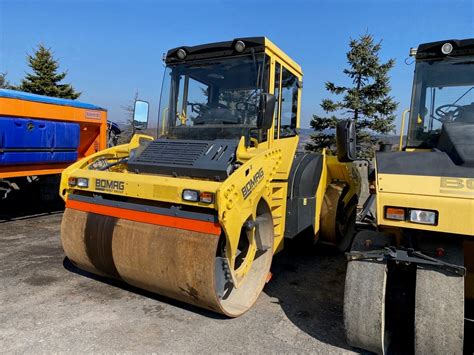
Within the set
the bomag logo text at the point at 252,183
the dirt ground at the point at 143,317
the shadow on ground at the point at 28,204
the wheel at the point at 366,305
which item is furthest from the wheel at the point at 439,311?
the shadow on ground at the point at 28,204

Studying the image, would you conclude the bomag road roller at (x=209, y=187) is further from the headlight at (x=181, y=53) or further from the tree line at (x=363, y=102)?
the tree line at (x=363, y=102)

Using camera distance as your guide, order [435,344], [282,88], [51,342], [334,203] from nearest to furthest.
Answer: [435,344] → [51,342] → [282,88] → [334,203]

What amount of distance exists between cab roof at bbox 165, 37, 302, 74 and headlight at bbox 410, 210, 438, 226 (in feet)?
7.88

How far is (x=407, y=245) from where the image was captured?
115 inches

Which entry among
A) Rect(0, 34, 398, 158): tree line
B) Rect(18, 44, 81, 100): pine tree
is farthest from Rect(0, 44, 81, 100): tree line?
Rect(0, 34, 398, 158): tree line

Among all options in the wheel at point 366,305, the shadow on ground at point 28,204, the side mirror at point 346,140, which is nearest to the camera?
the wheel at point 366,305

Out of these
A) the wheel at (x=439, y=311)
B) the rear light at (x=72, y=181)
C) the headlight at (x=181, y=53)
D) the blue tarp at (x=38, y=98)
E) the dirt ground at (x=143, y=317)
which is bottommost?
the dirt ground at (x=143, y=317)

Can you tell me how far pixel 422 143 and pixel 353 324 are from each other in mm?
2037

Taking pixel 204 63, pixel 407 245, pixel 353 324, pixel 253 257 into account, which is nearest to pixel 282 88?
pixel 204 63

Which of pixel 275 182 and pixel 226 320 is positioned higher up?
pixel 275 182

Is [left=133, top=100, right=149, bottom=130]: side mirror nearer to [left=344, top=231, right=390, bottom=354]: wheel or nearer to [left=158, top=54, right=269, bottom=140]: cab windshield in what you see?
[left=158, top=54, right=269, bottom=140]: cab windshield

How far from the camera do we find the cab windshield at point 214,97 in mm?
4301

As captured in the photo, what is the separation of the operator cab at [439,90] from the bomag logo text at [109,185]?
2.87 meters

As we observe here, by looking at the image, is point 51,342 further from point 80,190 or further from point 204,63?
point 204,63
